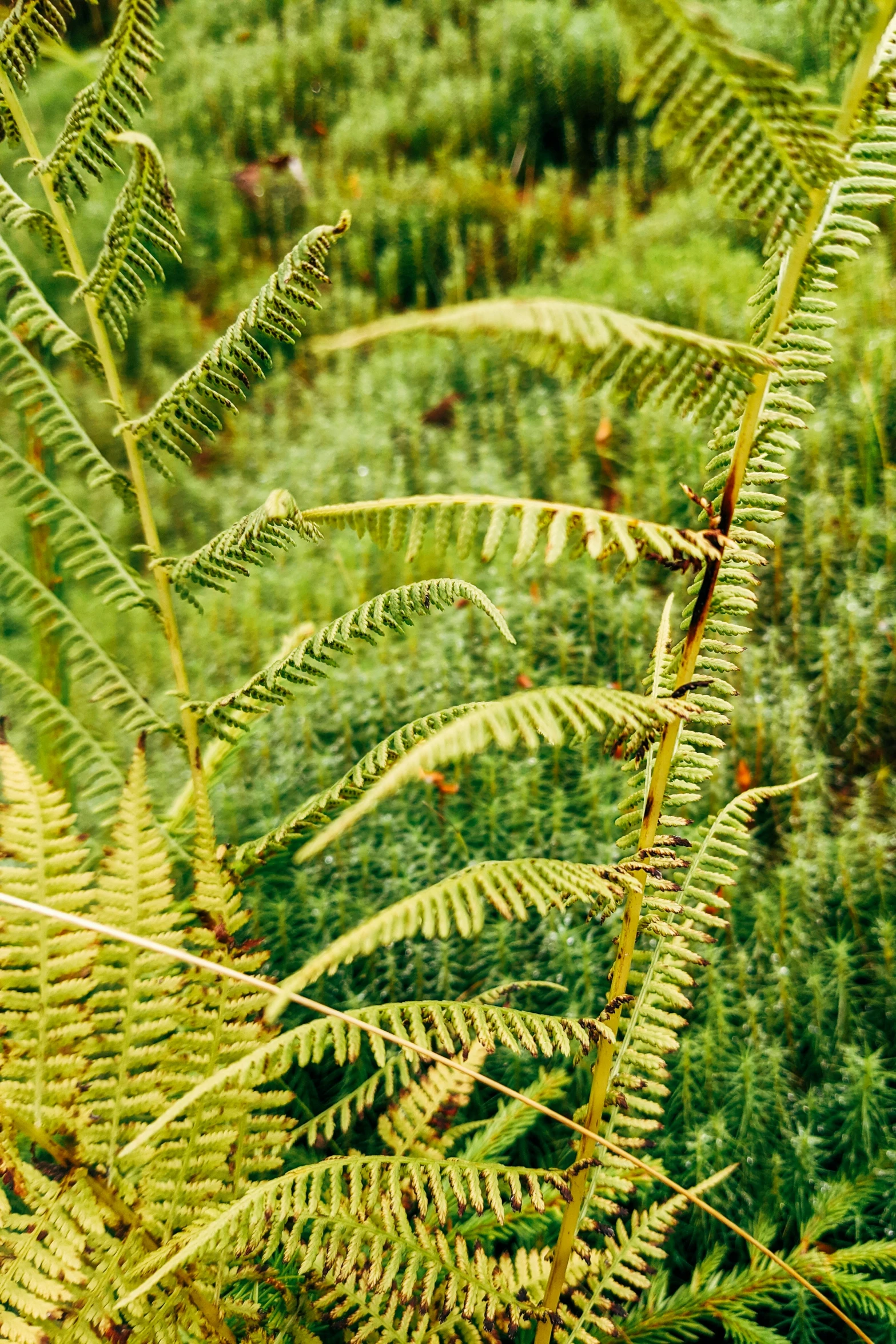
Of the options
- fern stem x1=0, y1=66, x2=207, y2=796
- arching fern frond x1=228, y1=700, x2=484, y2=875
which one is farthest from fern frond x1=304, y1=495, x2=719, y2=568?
fern stem x1=0, y1=66, x2=207, y2=796

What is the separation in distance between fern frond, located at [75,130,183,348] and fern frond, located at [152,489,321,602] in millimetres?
344

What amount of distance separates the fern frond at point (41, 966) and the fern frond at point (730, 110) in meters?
1.08

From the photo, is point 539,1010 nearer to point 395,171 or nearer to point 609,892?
point 609,892

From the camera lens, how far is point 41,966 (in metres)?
1.13

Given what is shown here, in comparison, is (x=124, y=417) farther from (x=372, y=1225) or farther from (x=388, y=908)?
(x=372, y=1225)

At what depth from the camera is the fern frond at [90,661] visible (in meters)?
1.44

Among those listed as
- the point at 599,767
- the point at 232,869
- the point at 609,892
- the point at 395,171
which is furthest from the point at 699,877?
the point at 395,171

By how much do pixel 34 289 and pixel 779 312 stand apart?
1101 millimetres

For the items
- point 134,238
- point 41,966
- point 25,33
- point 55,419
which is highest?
point 25,33

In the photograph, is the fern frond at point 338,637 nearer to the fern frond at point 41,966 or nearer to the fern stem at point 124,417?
the fern stem at point 124,417

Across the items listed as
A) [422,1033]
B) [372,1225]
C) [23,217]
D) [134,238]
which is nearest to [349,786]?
[422,1033]

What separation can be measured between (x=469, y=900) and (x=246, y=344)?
2.71 ft

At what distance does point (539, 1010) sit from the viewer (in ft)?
6.15

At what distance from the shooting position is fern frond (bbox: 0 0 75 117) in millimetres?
1203
